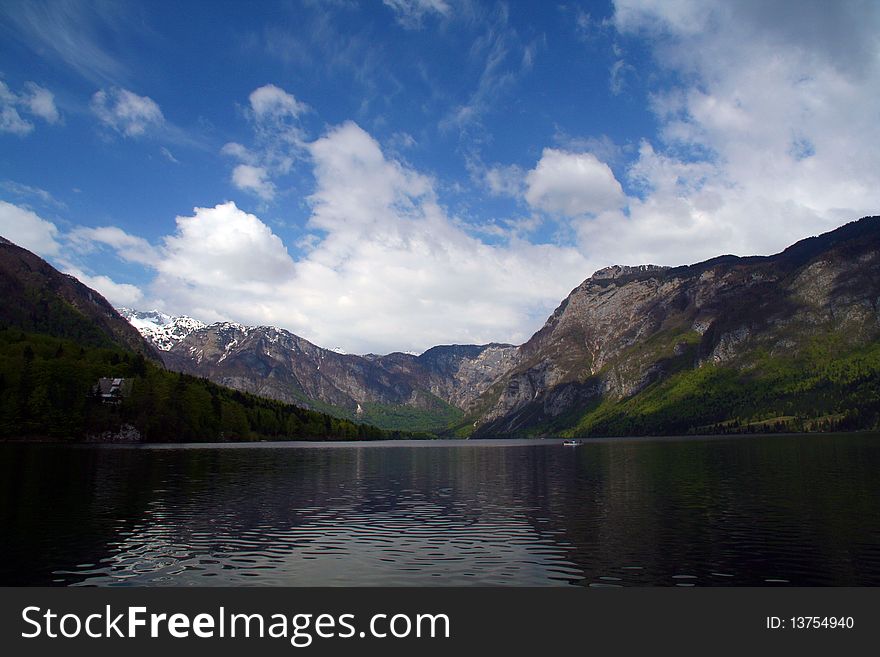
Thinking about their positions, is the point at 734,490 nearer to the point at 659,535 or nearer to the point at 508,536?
the point at 659,535

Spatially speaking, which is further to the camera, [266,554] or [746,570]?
[266,554]

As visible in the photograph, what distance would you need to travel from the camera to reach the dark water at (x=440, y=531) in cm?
3350

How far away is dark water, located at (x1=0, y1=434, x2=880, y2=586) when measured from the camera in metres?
33.5

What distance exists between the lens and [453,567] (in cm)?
3572

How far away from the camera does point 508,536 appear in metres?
45.7

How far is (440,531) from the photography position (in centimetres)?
4831
